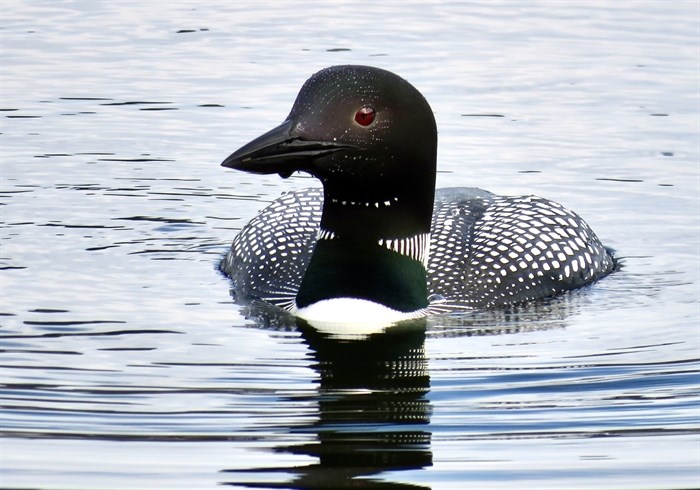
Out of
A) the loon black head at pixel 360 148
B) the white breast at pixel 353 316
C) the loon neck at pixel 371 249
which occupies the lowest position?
the white breast at pixel 353 316

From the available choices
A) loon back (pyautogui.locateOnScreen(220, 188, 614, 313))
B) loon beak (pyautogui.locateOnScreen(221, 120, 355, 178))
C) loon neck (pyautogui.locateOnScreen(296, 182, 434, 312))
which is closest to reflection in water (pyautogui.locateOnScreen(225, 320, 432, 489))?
loon neck (pyautogui.locateOnScreen(296, 182, 434, 312))

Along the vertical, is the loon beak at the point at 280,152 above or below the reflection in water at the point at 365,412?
above

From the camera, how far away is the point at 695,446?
6172 millimetres

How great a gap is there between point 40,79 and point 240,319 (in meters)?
4.87

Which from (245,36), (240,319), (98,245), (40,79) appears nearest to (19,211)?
(98,245)

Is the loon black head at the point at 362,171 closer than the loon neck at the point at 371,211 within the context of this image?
Yes

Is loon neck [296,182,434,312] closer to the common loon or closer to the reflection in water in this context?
the common loon

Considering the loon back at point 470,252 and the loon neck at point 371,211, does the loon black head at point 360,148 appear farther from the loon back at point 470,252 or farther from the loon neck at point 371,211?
the loon back at point 470,252

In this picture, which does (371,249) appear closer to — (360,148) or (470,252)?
→ (360,148)

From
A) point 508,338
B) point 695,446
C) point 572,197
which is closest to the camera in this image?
point 695,446

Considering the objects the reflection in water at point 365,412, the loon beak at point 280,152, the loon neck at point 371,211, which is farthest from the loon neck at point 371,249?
the loon beak at point 280,152

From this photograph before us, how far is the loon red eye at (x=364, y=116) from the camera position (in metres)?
7.45

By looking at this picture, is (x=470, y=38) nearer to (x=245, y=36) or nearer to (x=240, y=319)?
(x=245, y=36)

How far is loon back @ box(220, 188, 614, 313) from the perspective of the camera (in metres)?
8.44
